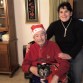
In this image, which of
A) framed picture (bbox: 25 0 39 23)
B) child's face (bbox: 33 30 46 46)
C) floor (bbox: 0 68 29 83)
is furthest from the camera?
framed picture (bbox: 25 0 39 23)

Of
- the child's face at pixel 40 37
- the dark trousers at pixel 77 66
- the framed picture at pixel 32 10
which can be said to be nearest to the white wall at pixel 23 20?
the framed picture at pixel 32 10

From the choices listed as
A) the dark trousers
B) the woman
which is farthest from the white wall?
the dark trousers

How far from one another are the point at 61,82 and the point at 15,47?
2039 mm

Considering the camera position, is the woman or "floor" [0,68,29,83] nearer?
the woman

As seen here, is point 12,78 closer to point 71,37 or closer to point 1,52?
point 1,52

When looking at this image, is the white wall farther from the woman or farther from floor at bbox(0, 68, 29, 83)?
the woman

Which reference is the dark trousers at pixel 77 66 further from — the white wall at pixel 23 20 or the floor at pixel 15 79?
the white wall at pixel 23 20

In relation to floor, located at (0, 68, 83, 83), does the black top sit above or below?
above

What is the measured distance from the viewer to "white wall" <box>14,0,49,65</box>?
333cm

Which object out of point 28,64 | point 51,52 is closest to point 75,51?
point 51,52

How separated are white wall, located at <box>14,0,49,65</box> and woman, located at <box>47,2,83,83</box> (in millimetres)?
1412

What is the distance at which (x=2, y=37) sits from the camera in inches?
127

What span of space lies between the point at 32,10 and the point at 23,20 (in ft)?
0.97

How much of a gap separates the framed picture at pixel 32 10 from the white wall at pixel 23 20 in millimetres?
71
